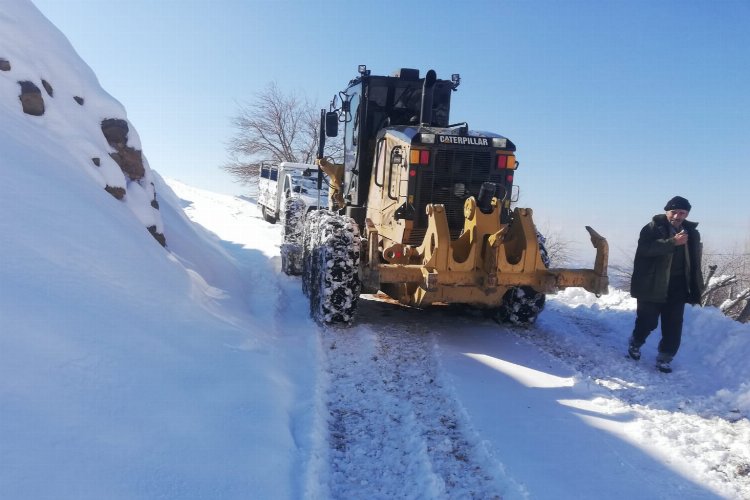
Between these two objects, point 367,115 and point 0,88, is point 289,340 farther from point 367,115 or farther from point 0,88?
point 0,88

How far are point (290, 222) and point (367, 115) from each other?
4.17 meters

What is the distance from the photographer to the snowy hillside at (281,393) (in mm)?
2852

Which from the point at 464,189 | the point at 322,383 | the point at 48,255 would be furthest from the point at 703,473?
the point at 48,255

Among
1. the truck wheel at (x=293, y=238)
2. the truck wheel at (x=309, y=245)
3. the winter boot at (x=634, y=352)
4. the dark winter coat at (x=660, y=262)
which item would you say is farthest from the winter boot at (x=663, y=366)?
the truck wheel at (x=293, y=238)

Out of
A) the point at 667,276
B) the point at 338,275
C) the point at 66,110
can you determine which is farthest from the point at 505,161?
the point at 66,110

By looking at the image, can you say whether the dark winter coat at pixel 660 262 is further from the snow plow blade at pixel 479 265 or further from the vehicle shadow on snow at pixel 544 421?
the vehicle shadow on snow at pixel 544 421

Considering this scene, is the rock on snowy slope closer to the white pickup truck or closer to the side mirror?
the side mirror

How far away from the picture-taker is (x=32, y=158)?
5449 millimetres

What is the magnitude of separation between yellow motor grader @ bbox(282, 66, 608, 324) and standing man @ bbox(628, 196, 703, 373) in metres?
0.45

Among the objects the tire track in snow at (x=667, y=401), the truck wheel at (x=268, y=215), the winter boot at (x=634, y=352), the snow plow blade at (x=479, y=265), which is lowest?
the tire track in snow at (x=667, y=401)

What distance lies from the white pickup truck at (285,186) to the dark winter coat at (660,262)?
32.5 ft

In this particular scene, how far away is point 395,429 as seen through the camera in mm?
4016

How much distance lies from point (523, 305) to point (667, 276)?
171cm

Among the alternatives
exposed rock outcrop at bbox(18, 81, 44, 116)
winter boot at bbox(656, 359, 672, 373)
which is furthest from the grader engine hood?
exposed rock outcrop at bbox(18, 81, 44, 116)
